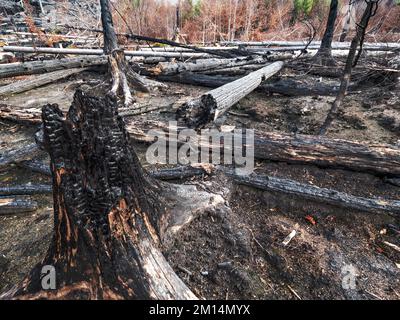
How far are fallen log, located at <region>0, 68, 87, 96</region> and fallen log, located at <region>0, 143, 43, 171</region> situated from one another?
375 cm

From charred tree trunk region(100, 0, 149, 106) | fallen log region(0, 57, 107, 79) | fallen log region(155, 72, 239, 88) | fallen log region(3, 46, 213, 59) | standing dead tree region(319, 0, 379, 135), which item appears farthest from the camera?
fallen log region(3, 46, 213, 59)

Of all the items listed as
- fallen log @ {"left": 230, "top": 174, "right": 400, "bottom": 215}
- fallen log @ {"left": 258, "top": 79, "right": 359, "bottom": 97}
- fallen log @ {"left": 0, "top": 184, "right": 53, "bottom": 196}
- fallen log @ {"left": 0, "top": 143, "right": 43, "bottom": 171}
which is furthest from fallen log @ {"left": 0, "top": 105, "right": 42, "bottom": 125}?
fallen log @ {"left": 258, "top": 79, "right": 359, "bottom": 97}

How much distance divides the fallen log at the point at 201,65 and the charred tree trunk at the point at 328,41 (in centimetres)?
161

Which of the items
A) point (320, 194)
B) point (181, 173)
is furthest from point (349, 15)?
point (181, 173)

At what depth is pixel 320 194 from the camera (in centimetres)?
304

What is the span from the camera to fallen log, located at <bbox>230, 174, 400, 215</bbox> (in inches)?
114

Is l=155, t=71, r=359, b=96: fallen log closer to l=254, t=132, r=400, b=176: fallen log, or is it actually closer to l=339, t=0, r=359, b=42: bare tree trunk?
l=339, t=0, r=359, b=42: bare tree trunk

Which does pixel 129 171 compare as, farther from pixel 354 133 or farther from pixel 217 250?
pixel 354 133

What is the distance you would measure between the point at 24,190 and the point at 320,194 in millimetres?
3655

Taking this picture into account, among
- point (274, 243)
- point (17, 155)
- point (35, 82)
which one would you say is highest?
point (35, 82)

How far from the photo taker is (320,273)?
7.67ft

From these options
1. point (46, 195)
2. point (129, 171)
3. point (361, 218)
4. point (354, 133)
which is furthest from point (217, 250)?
point (354, 133)

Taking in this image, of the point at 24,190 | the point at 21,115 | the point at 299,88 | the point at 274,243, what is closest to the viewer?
the point at 274,243

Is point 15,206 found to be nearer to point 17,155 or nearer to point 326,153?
point 17,155
